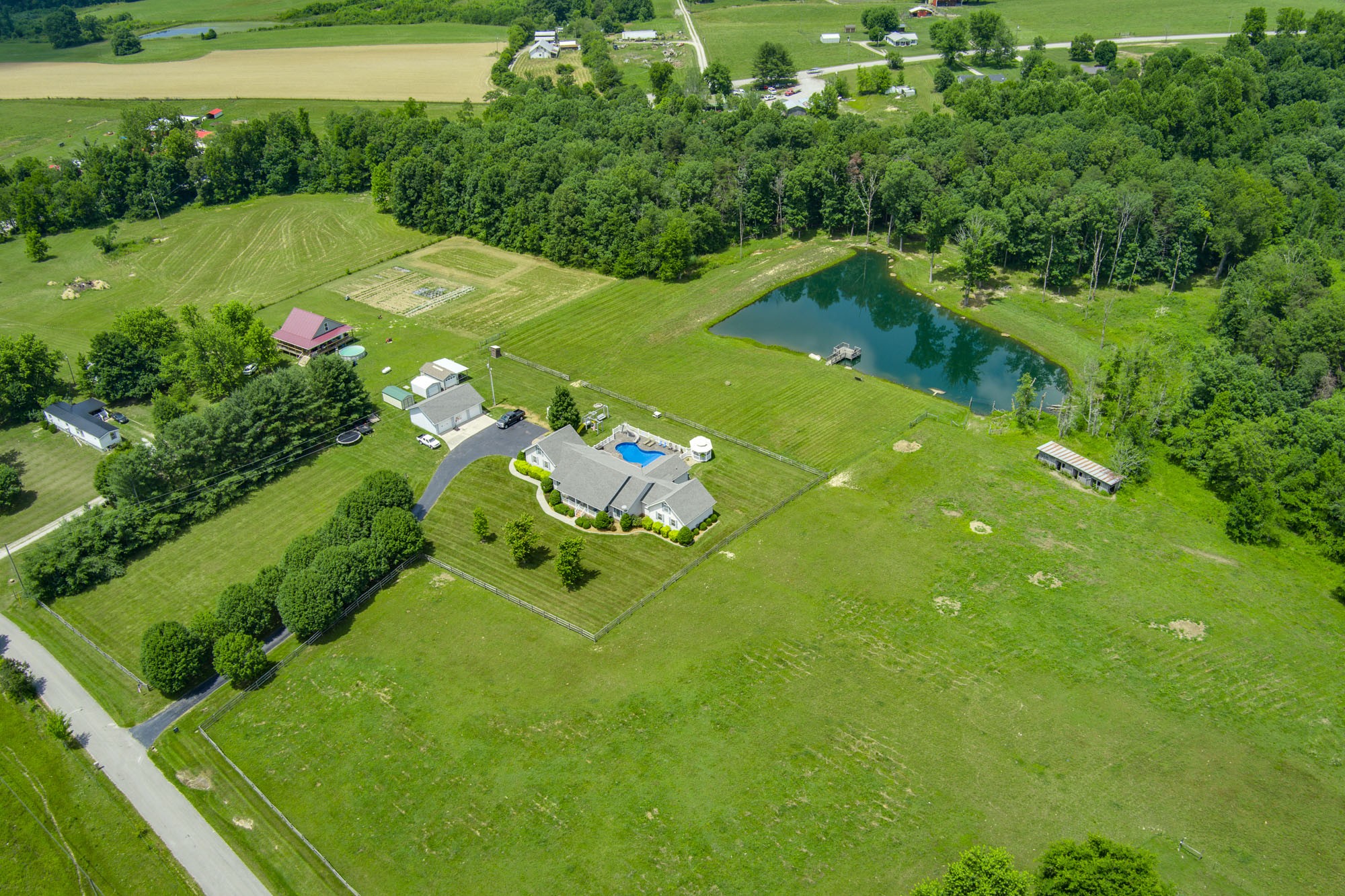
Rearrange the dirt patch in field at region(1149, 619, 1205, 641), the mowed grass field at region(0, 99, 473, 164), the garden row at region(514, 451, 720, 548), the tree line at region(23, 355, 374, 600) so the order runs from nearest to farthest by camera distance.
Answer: the dirt patch in field at region(1149, 619, 1205, 641), the tree line at region(23, 355, 374, 600), the garden row at region(514, 451, 720, 548), the mowed grass field at region(0, 99, 473, 164)

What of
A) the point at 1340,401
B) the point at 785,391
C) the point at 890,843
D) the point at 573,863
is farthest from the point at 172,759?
the point at 1340,401

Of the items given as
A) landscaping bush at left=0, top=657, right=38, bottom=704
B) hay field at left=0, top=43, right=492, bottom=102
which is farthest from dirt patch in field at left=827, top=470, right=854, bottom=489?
hay field at left=0, top=43, right=492, bottom=102

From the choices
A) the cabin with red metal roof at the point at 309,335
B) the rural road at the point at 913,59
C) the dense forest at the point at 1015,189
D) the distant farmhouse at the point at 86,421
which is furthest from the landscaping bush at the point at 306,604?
the rural road at the point at 913,59

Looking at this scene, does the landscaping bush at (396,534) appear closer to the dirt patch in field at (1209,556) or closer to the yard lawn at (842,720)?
the yard lawn at (842,720)

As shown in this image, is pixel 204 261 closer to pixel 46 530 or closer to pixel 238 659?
pixel 46 530

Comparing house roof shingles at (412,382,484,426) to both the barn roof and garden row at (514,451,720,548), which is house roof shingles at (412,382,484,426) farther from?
the barn roof

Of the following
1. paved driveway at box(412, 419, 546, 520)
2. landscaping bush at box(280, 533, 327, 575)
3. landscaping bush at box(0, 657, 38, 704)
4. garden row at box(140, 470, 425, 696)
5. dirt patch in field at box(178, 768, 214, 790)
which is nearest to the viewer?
dirt patch in field at box(178, 768, 214, 790)
